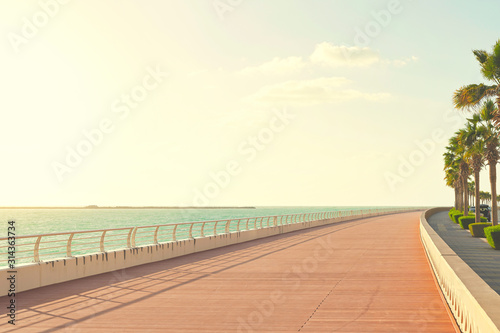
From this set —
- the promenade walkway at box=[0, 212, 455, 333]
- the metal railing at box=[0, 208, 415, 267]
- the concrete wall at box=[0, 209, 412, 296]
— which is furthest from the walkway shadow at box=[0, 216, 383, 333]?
the metal railing at box=[0, 208, 415, 267]

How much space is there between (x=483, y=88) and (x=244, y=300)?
23.5m

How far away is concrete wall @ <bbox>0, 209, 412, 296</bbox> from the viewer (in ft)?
44.7

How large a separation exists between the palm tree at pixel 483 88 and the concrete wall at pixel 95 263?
1486 cm

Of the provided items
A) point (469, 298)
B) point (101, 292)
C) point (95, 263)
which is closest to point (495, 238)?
point (95, 263)

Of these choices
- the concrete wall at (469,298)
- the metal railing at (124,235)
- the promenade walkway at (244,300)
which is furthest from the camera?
the metal railing at (124,235)

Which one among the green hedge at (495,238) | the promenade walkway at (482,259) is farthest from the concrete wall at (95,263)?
the green hedge at (495,238)

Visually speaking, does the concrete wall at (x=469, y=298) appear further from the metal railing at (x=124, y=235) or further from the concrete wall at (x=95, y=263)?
the concrete wall at (x=95, y=263)

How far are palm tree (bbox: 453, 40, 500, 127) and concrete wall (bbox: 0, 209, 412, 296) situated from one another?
14861 mm

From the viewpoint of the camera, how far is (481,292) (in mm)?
8438

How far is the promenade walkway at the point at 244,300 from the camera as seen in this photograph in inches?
384

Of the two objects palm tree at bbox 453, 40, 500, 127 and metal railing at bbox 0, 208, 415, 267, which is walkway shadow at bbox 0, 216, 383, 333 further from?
palm tree at bbox 453, 40, 500, 127

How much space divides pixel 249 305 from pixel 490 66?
23.2m

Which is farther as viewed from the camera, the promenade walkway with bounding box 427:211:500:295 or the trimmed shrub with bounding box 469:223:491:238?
the trimmed shrub with bounding box 469:223:491:238

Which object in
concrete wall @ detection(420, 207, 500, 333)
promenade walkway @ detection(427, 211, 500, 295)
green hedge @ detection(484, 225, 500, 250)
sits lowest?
promenade walkway @ detection(427, 211, 500, 295)
